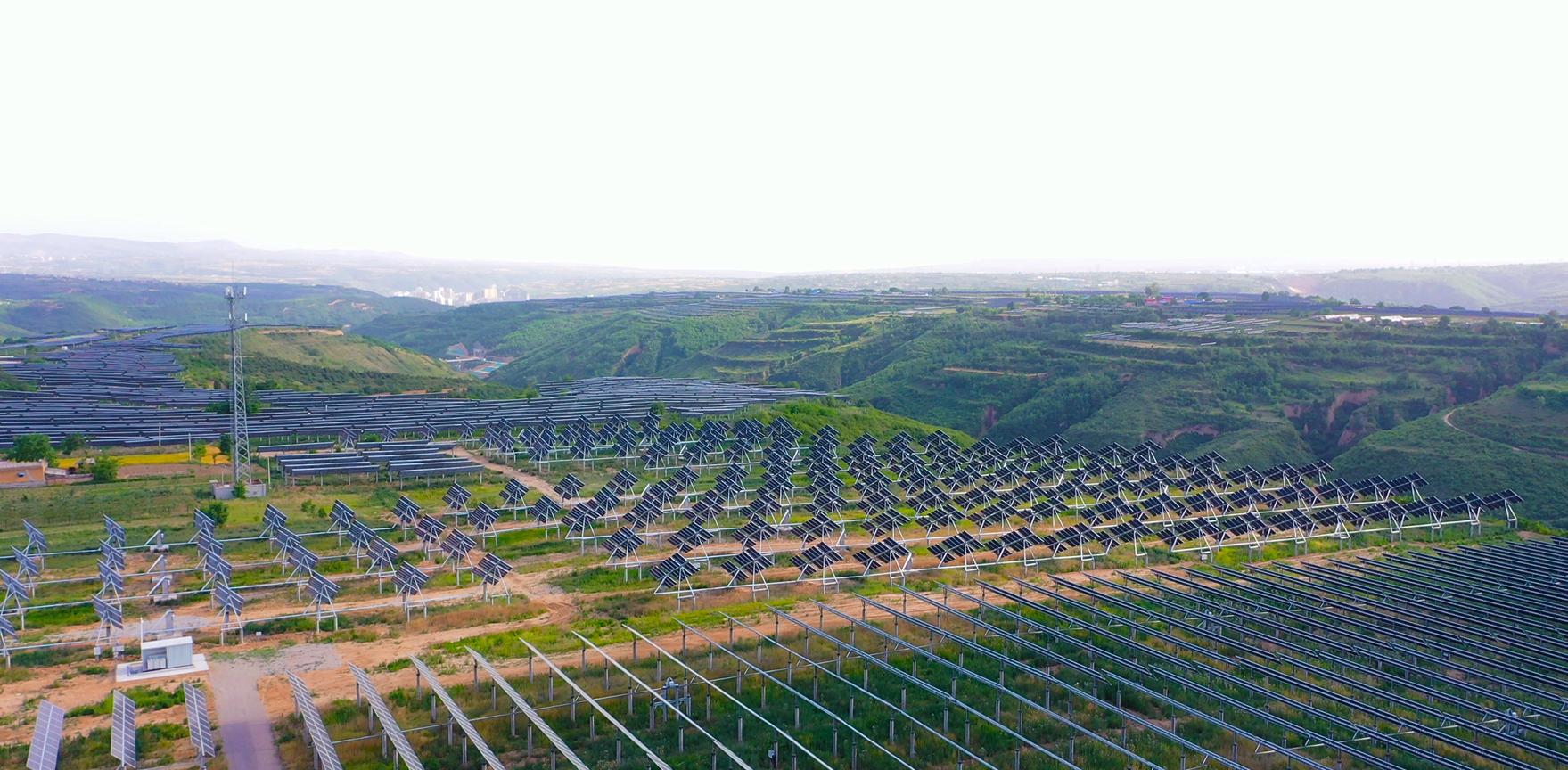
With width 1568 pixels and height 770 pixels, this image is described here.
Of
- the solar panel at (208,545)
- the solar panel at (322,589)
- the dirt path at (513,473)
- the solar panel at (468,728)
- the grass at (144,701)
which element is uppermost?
the solar panel at (468,728)

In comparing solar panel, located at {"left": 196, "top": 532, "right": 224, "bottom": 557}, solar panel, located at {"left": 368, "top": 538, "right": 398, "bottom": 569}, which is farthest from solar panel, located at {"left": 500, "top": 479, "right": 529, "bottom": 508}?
solar panel, located at {"left": 196, "top": 532, "right": 224, "bottom": 557}

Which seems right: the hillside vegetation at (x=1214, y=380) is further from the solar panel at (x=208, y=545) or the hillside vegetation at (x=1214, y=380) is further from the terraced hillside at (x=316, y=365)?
the solar panel at (x=208, y=545)

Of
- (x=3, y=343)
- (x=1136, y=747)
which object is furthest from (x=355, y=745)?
(x=3, y=343)

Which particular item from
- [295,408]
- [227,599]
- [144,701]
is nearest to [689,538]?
[227,599]

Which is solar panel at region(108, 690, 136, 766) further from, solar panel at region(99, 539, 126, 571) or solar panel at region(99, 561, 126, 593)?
solar panel at region(99, 539, 126, 571)

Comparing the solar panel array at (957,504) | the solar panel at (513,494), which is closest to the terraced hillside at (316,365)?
the solar panel array at (957,504)

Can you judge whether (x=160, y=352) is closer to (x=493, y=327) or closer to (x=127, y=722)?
(x=493, y=327)
